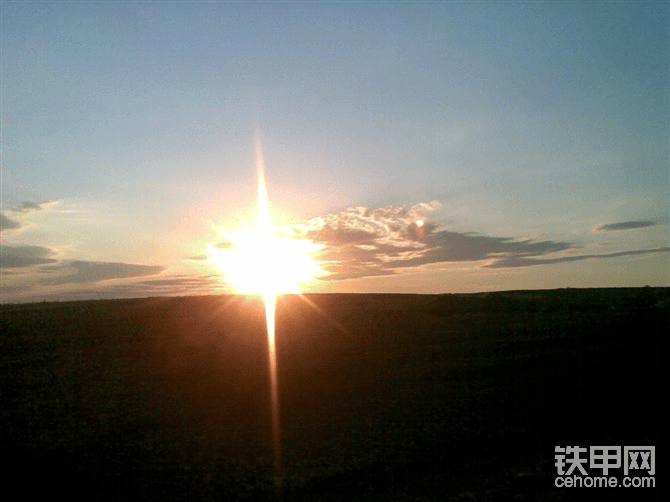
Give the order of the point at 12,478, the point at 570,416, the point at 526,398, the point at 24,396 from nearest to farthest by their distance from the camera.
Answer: the point at 12,478
the point at 570,416
the point at 526,398
the point at 24,396

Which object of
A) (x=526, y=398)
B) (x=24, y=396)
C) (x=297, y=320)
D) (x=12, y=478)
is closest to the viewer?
(x=12, y=478)

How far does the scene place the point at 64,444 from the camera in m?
17.2

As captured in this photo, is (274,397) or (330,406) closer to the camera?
(330,406)

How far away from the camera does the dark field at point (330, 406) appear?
14.2 metres

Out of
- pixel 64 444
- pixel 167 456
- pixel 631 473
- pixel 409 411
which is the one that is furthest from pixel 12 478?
pixel 631 473

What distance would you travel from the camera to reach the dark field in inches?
559

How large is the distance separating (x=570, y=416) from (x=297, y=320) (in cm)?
2601

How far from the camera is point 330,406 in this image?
20766 mm

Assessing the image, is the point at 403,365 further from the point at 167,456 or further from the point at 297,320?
the point at 297,320

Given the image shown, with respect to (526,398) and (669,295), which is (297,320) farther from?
(669,295)

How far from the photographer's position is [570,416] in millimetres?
18734

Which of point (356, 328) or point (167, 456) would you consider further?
point (356, 328)

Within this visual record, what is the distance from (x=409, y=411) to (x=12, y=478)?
40.2ft

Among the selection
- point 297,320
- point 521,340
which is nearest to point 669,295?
point 521,340
